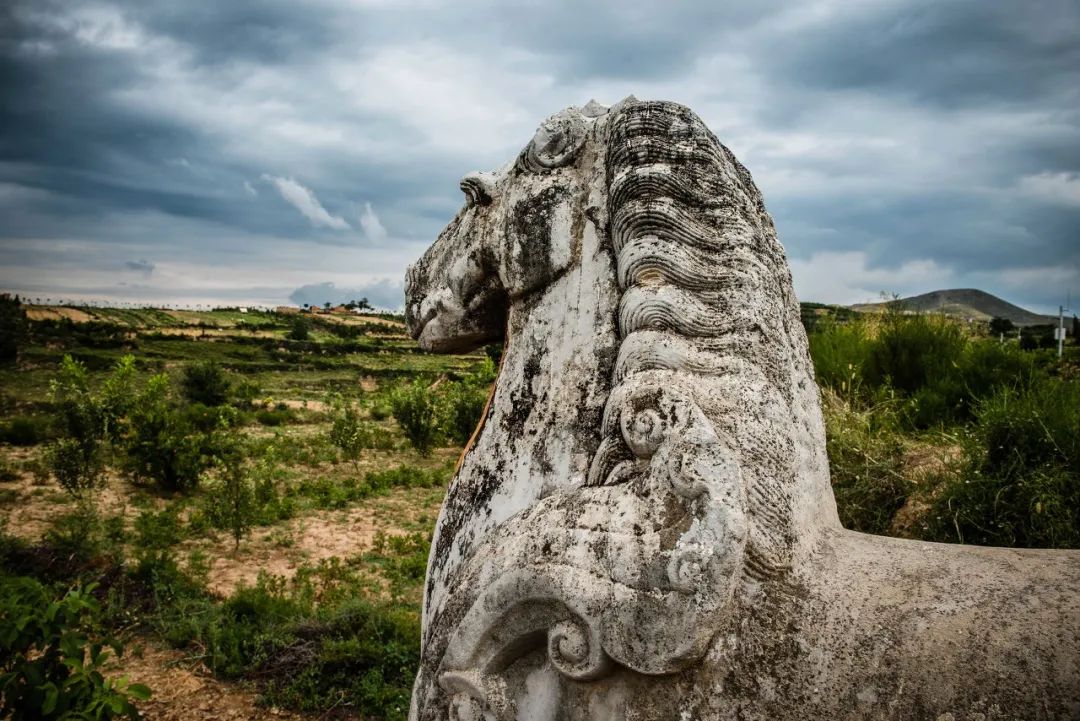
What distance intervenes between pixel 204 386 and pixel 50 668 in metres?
18.1

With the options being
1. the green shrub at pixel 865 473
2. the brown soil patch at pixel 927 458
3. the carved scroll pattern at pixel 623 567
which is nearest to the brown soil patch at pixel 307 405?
the green shrub at pixel 865 473

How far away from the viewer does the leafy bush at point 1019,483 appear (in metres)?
4.30

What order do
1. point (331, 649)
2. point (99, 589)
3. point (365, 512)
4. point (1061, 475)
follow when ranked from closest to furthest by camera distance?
1. point (1061, 475)
2. point (331, 649)
3. point (99, 589)
4. point (365, 512)

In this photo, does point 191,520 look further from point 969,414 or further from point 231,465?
point 969,414

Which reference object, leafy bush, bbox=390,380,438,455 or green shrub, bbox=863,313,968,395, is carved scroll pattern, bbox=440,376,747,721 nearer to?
green shrub, bbox=863,313,968,395

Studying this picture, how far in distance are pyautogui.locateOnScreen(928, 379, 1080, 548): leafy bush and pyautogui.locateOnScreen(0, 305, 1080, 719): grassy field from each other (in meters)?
0.01

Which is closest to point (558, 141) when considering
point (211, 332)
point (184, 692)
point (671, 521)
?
point (671, 521)

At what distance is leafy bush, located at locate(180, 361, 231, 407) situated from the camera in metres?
19.8

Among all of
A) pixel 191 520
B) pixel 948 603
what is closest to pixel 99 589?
pixel 191 520

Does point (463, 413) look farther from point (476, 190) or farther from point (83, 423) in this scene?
point (476, 190)

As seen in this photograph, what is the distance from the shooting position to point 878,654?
1.55 meters

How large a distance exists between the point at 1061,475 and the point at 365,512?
830 centimetres

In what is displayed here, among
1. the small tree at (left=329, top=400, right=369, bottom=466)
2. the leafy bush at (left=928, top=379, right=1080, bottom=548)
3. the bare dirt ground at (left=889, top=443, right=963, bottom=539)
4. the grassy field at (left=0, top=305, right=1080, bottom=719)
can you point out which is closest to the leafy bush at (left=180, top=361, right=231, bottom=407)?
the grassy field at (left=0, top=305, right=1080, bottom=719)

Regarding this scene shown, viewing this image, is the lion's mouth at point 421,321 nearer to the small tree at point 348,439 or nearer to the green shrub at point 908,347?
the green shrub at point 908,347
